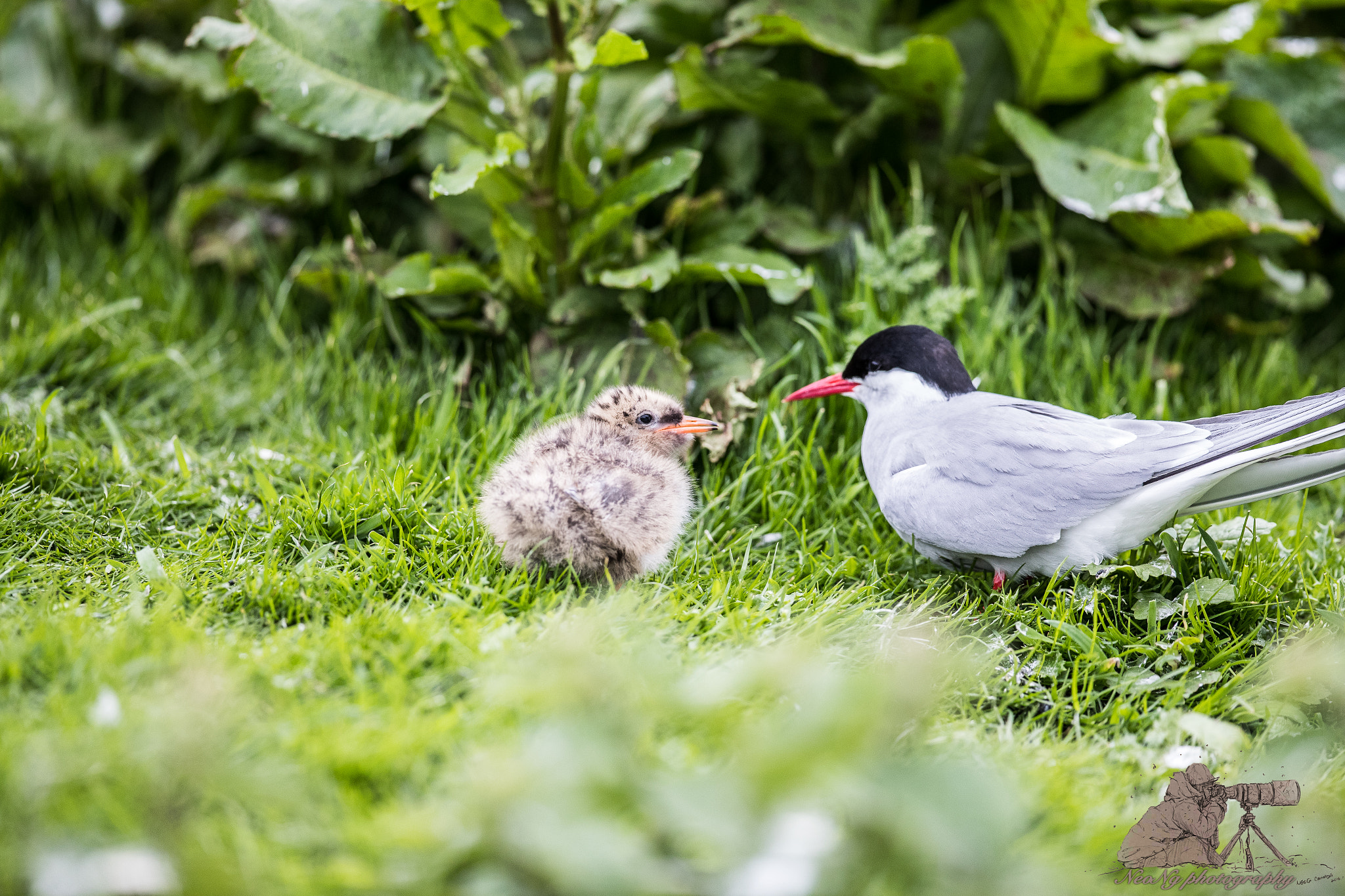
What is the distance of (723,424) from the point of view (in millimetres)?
3611

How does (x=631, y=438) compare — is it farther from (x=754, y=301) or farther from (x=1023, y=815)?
(x=1023, y=815)

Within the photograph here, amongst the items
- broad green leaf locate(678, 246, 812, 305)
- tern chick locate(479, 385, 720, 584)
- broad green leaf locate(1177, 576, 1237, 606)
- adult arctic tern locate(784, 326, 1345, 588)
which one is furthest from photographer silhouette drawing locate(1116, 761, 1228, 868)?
broad green leaf locate(678, 246, 812, 305)

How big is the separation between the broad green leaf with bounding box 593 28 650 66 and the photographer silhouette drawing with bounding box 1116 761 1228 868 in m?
2.66

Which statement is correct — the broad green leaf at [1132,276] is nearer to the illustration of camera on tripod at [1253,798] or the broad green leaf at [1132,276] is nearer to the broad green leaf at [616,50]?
the broad green leaf at [616,50]

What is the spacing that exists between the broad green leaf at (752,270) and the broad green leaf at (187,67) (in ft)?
8.18

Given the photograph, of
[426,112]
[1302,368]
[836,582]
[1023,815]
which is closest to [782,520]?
[836,582]

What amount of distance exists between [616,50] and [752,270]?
92cm

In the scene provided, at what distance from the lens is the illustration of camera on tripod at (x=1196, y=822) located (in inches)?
83.4

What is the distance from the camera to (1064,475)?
2.88m

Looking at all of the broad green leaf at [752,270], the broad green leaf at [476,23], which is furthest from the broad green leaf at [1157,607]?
the broad green leaf at [476,23]

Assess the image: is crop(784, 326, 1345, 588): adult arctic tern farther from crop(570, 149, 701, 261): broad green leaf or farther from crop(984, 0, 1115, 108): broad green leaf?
crop(984, 0, 1115, 108): broad green leaf

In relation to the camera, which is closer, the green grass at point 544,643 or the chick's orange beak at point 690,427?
the green grass at point 544,643

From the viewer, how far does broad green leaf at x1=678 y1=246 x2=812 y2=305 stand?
383 cm

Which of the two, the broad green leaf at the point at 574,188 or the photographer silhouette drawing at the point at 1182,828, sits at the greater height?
the broad green leaf at the point at 574,188
